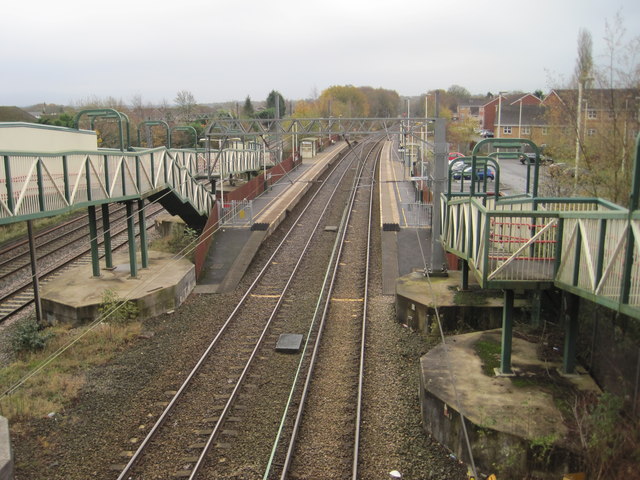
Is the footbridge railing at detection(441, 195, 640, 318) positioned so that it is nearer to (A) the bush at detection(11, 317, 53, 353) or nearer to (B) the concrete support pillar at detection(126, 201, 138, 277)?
(A) the bush at detection(11, 317, 53, 353)

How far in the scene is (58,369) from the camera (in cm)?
1142

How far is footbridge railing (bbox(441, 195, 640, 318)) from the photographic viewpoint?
652 cm

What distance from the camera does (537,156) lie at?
11.2m

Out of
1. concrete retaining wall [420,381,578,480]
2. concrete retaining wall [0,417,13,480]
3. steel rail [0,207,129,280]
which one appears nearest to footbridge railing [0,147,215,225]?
concrete retaining wall [0,417,13,480]

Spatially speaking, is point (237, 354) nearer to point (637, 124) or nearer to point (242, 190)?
point (637, 124)

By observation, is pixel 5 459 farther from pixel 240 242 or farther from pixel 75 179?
pixel 240 242

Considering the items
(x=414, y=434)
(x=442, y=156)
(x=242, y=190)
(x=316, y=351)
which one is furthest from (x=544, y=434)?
(x=242, y=190)

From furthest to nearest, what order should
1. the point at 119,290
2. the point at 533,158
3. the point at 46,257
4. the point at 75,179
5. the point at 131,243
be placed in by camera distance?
the point at 533,158, the point at 46,257, the point at 131,243, the point at 119,290, the point at 75,179

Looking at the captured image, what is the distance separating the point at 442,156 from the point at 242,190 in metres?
13.7

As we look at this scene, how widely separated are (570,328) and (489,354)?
183 centimetres

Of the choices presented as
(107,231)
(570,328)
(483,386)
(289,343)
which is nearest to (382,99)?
(107,231)

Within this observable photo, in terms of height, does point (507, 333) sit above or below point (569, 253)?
below

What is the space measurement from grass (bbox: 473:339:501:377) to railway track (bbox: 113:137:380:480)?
10.7 feet

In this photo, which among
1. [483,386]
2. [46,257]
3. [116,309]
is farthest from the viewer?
[46,257]
